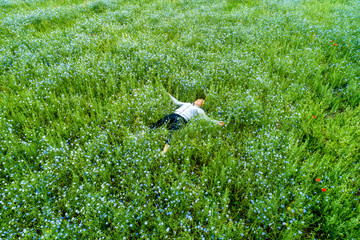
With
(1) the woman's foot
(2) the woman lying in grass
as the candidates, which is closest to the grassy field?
(1) the woman's foot

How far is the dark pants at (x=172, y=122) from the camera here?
393 centimetres

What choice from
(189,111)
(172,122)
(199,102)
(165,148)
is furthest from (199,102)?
(165,148)

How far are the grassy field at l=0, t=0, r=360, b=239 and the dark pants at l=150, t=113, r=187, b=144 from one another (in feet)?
0.63

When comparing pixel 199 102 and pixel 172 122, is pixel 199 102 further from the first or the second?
pixel 172 122

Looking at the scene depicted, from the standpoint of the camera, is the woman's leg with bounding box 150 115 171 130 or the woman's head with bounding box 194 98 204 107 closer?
the woman's leg with bounding box 150 115 171 130

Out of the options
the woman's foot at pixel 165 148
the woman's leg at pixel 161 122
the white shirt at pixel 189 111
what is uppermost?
the white shirt at pixel 189 111

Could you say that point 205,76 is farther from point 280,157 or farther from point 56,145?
point 56,145

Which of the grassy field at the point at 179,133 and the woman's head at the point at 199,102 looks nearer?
the grassy field at the point at 179,133

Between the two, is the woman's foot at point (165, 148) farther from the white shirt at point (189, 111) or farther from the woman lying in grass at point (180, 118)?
the white shirt at point (189, 111)

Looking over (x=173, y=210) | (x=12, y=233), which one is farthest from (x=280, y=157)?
(x=12, y=233)

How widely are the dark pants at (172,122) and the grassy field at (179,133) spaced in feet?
0.63

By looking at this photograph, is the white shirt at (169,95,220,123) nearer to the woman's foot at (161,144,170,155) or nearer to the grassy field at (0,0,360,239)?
the grassy field at (0,0,360,239)

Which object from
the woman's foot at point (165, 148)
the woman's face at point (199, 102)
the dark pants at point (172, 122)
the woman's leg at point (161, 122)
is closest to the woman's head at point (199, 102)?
the woman's face at point (199, 102)

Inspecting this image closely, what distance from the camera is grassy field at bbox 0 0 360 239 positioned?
A: 105 inches
